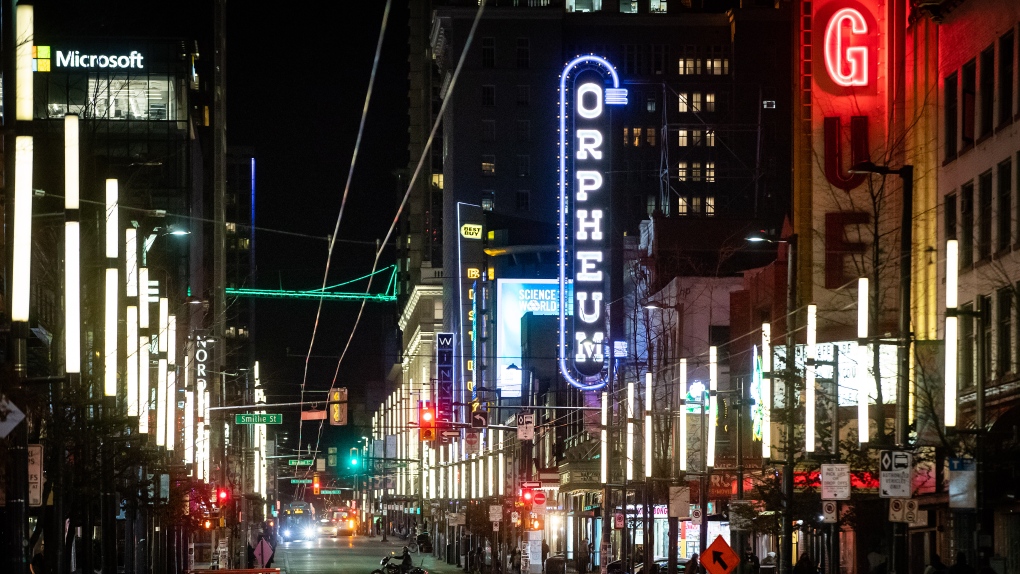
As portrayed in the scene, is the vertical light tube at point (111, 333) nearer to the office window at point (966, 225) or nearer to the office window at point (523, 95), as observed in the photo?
the office window at point (966, 225)

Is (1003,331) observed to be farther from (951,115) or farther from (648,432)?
(648,432)

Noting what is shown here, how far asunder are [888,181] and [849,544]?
39.7 feet

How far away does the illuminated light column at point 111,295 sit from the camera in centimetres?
2722

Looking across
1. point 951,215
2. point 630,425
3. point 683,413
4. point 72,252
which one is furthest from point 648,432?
point 72,252

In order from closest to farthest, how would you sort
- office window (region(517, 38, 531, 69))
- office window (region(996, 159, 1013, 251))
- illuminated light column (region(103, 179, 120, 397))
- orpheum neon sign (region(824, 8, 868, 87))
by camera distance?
illuminated light column (region(103, 179, 120, 397)) < office window (region(996, 159, 1013, 251)) < orpheum neon sign (region(824, 8, 868, 87)) < office window (region(517, 38, 531, 69))

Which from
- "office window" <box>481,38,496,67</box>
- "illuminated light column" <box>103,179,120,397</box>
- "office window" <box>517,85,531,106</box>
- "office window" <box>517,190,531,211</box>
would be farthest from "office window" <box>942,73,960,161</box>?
"office window" <box>481,38,496,67</box>

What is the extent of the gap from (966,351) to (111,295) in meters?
21.7

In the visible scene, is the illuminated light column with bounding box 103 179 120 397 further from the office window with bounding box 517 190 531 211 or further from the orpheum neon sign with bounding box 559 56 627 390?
the office window with bounding box 517 190 531 211

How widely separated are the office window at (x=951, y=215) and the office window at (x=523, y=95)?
112m

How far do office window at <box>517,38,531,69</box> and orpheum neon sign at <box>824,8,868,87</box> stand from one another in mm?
103587

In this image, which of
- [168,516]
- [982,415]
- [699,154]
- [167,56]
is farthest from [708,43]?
[982,415]

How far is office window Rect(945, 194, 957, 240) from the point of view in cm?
4119

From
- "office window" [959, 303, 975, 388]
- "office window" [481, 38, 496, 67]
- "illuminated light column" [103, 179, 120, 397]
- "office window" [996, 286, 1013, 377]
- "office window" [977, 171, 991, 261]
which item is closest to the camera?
"illuminated light column" [103, 179, 120, 397]

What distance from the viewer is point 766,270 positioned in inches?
2243
